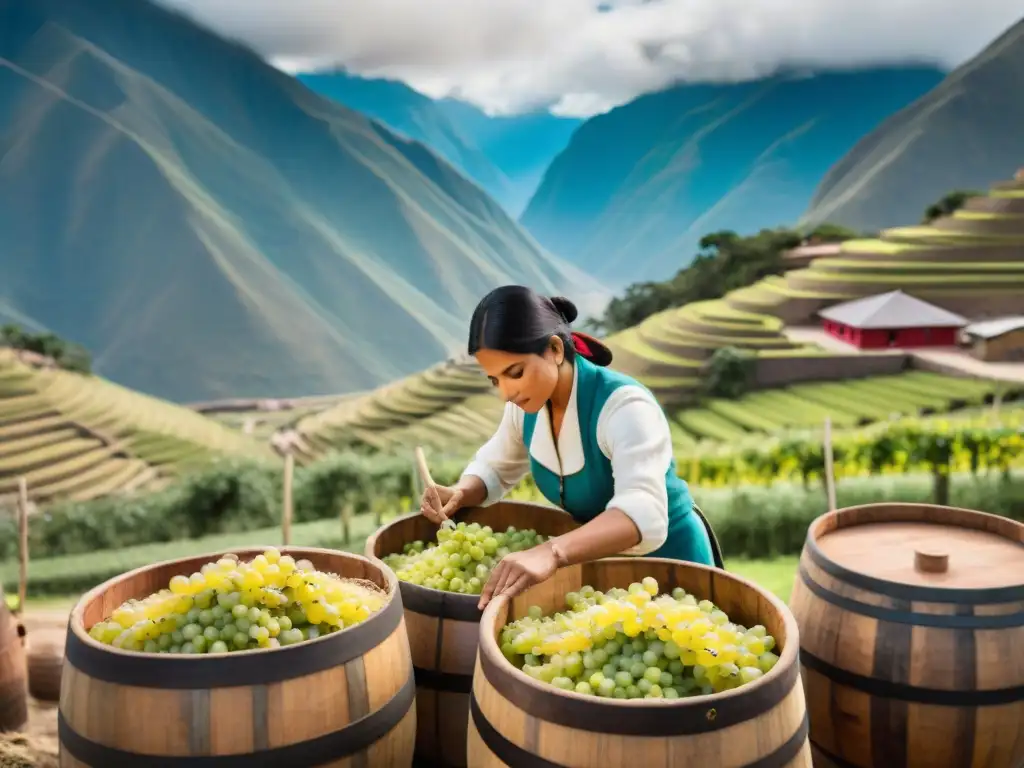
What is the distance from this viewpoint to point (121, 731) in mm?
1381

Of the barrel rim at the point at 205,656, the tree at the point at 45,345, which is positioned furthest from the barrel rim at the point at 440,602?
the tree at the point at 45,345

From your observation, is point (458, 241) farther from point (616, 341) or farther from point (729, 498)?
point (729, 498)

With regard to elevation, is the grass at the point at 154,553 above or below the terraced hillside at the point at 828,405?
below

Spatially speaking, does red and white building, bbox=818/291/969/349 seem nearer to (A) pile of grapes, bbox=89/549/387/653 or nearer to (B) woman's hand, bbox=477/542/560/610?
(B) woman's hand, bbox=477/542/560/610

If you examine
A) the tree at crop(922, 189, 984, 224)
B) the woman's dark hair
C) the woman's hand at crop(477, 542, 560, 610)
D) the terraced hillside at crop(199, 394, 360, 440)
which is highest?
the tree at crop(922, 189, 984, 224)

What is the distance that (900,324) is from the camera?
39.1ft

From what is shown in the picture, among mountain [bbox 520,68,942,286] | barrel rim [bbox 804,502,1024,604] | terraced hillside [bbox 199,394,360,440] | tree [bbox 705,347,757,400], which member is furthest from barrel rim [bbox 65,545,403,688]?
mountain [bbox 520,68,942,286]

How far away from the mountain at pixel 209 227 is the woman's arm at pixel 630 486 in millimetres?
18337

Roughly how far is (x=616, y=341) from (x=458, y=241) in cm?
1164

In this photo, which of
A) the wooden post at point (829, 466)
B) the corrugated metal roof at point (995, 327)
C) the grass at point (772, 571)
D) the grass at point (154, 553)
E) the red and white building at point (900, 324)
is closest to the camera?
the wooden post at point (829, 466)

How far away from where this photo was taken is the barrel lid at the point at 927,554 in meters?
2.00

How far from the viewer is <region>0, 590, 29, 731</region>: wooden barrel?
2.50 m

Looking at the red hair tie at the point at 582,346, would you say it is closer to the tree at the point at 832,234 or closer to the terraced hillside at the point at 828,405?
the terraced hillside at the point at 828,405

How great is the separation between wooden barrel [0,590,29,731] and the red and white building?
450 inches
